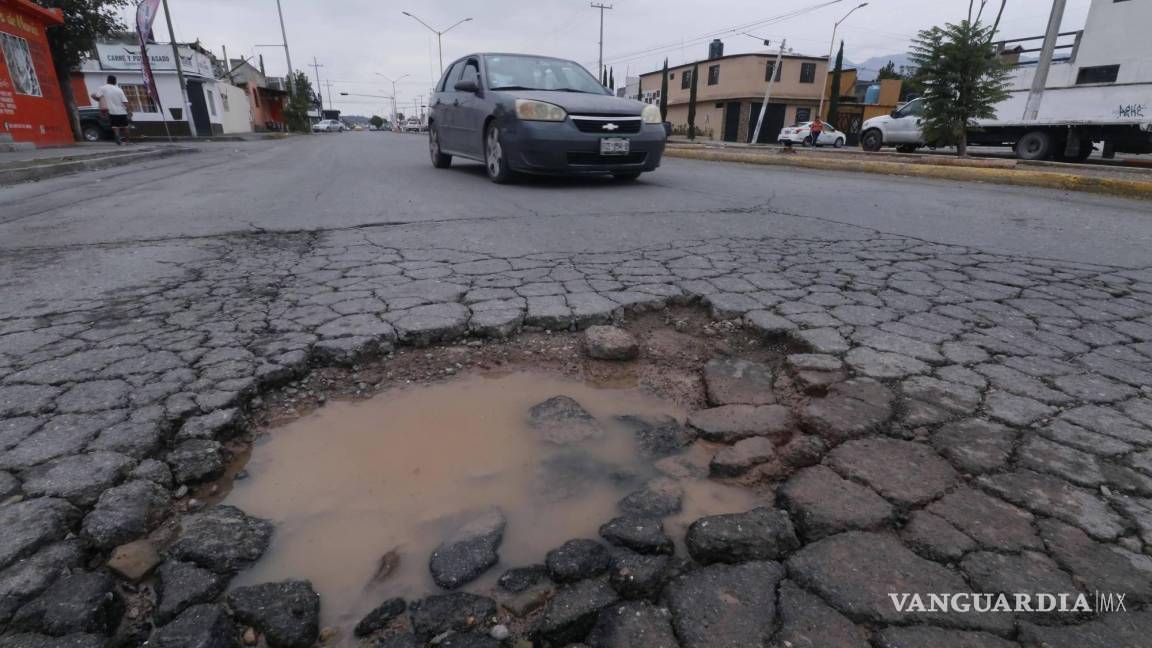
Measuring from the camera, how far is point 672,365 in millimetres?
2256

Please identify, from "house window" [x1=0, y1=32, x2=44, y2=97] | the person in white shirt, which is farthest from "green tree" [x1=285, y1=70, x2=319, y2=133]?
"house window" [x1=0, y1=32, x2=44, y2=97]

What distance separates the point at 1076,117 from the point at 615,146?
1381cm

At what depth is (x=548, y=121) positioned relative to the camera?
19.1ft

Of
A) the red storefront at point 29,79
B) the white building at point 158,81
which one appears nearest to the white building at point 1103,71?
the red storefront at point 29,79

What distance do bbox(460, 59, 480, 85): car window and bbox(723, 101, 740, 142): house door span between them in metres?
34.9

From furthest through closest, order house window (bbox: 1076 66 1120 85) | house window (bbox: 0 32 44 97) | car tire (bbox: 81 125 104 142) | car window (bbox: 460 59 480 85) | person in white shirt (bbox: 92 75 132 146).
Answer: house window (bbox: 1076 66 1120 85) < car tire (bbox: 81 125 104 142) < person in white shirt (bbox: 92 75 132 146) < house window (bbox: 0 32 44 97) < car window (bbox: 460 59 480 85)

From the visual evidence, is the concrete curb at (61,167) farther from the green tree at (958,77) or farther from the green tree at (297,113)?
the green tree at (297,113)

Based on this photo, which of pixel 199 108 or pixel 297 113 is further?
pixel 297 113

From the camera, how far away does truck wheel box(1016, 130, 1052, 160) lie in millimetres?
12414

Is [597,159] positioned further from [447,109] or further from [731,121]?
[731,121]

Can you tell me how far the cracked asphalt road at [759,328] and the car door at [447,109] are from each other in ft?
9.14

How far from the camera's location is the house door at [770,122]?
126ft

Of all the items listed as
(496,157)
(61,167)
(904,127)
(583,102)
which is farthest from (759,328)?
(904,127)

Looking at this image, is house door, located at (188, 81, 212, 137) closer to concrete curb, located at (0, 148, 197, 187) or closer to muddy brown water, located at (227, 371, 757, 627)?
concrete curb, located at (0, 148, 197, 187)
